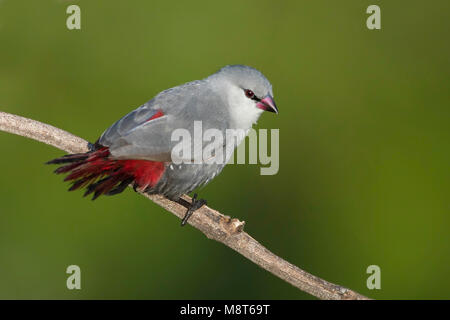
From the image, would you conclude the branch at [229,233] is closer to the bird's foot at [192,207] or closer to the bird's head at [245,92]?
the bird's foot at [192,207]

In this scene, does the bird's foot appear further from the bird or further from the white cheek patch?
the white cheek patch

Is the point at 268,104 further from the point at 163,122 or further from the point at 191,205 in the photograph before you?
the point at 191,205

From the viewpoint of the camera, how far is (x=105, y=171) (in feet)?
6.37

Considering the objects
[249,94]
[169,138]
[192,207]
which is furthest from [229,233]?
[249,94]

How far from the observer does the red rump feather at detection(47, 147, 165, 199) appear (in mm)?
1867

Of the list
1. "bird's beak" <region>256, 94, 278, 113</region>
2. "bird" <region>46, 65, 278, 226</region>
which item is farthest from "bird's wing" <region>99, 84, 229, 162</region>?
"bird's beak" <region>256, 94, 278, 113</region>

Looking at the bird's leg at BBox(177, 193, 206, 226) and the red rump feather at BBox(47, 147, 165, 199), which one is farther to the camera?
the bird's leg at BBox(177, 193, 206, 226)

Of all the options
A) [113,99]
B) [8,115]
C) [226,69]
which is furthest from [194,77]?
[8,115]

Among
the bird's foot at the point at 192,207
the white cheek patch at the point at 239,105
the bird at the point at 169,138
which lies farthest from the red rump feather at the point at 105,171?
the white cheek patch at the point at 239,105

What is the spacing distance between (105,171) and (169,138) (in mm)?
233

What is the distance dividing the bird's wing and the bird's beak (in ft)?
0.42

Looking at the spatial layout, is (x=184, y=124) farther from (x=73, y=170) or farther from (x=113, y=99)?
(x=113, y=99)

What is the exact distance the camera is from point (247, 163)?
2828mm

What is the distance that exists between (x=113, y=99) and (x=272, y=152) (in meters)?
0.87
